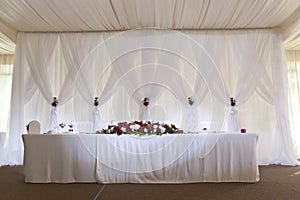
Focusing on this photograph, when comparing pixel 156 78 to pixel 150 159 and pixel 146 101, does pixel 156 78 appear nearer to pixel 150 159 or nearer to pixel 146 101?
pixel 146 101

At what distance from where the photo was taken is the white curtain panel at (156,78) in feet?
19.6

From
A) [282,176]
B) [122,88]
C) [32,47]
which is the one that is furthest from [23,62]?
[282,176]

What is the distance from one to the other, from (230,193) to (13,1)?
468 cm

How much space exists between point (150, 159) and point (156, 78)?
2.62 metres

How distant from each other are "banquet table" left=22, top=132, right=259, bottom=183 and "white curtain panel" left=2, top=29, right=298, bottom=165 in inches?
85.0

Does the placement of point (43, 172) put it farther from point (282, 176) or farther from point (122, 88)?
point (282, 176)

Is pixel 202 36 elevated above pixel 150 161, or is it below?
above

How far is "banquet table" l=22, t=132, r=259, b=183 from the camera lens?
3793mm

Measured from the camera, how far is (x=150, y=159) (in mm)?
3787

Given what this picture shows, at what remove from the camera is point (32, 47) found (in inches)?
247

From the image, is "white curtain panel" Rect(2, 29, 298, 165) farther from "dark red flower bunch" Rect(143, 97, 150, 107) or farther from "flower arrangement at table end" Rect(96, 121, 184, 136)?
"flower arrangement at table end" Rect(96, 121, 184, 136)

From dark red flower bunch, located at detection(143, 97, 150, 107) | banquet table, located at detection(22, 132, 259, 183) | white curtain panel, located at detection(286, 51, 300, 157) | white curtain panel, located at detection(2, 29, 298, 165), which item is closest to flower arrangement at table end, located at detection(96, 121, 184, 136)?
banquet table, located at detection(22, 132, 259, 183)

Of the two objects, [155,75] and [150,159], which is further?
[155,75]

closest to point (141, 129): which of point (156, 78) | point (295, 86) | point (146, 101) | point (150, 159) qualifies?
point (150, 159)
